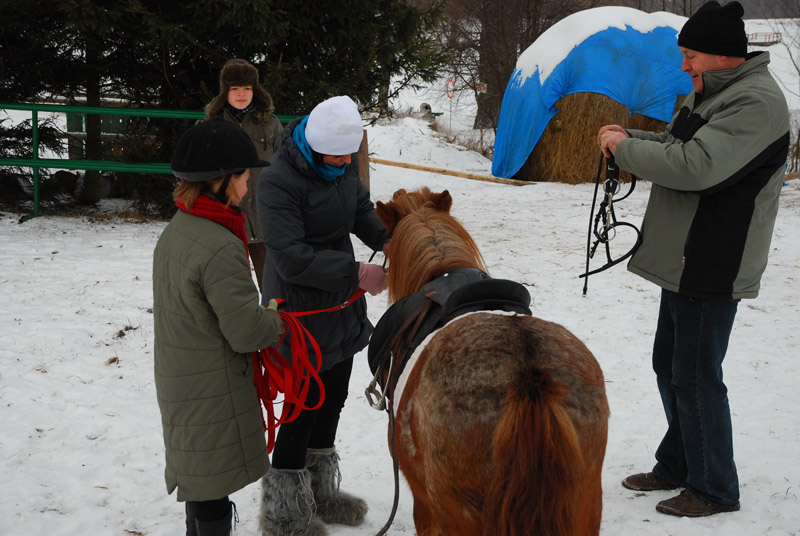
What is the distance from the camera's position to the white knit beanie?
234cm

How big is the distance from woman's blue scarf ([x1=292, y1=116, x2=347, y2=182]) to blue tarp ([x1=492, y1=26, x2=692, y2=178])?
11223 mm

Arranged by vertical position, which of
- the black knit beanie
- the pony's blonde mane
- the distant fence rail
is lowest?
the pony's blonde mane

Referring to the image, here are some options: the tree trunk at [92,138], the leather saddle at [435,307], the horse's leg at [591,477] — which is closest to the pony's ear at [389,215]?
the leather saddle at [435,307]

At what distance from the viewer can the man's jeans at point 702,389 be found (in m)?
2.67

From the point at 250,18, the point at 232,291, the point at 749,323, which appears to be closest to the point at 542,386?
the point at 232,291

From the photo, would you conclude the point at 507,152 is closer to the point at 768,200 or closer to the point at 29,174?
the point at 29,174

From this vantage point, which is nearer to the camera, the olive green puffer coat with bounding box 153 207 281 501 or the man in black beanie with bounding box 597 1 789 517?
the olive green puffer coat with bounding box 153 207 281 501

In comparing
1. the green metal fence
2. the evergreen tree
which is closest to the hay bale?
the evergreen tree

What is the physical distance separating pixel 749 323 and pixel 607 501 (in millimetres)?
3140

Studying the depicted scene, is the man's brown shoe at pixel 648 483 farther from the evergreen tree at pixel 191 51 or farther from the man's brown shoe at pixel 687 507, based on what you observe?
the evergreen tree at pixel 191 51

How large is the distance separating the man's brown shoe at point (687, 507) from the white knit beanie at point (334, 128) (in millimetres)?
2185

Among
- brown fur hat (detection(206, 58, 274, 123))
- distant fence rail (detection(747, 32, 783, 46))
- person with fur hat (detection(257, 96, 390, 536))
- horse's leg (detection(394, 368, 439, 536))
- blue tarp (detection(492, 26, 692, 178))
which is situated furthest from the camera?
distant fence rail (detection(747, 32, 783, 46))

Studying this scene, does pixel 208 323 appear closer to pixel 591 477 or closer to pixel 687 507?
pixel 591 477

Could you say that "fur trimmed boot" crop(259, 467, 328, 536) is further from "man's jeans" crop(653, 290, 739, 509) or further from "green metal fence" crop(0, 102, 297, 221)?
"green metal fence" crop(0, 102, 297, 221)
